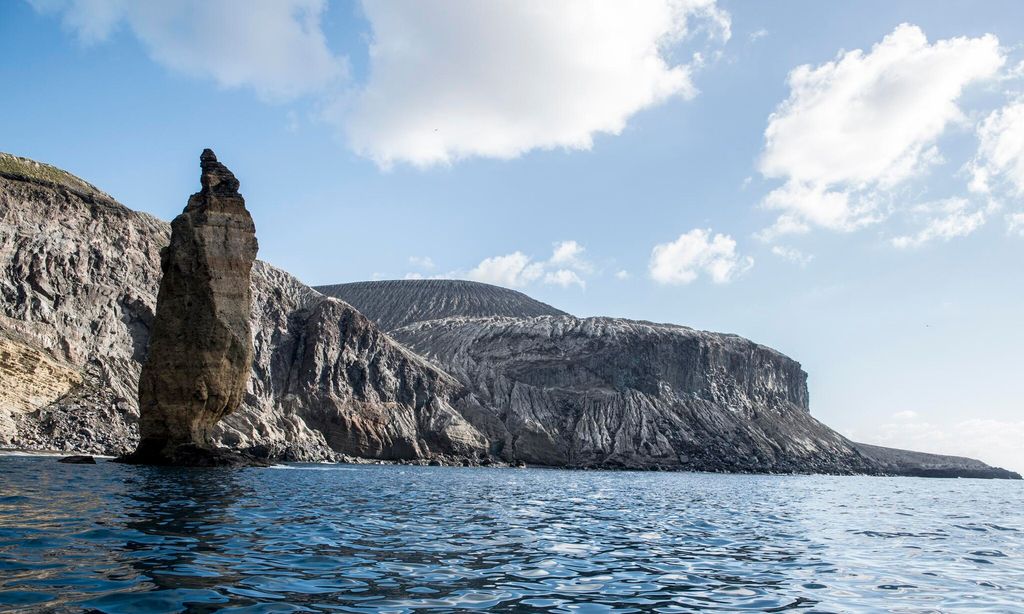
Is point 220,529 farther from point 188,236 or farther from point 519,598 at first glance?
point 188,236

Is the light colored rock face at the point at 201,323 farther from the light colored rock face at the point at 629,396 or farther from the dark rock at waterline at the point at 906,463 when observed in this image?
the dark rock at waterline at the point at 906,463

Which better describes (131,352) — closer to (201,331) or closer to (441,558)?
(201,331)

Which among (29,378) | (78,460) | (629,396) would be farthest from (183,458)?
(629,396)

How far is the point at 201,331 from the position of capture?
166 ft

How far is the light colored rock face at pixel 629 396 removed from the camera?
12838cm

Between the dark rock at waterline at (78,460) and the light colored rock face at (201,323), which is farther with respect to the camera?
the light colored rock face at (201,323)

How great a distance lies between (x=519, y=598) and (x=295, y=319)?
115 meters

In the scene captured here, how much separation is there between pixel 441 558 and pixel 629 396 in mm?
131005

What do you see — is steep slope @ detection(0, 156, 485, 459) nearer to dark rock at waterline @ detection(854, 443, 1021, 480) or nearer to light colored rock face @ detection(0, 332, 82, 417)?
light colored rock face @ detection(0, 332, 82, 417)

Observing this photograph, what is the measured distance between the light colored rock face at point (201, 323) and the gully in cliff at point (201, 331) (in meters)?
0.07

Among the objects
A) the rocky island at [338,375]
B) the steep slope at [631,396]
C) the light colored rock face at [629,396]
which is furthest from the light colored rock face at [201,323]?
the light colored rock face at [629,396]

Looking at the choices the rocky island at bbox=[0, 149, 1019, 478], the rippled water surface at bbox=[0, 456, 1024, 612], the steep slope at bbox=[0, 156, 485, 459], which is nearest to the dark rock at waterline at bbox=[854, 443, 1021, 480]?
the rocky island at bbox=[0, 149, 1019, 478]

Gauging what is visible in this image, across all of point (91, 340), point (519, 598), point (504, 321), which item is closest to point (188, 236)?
point (91, 340)

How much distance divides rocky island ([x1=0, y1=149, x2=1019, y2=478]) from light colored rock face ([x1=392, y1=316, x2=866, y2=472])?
0.44m
